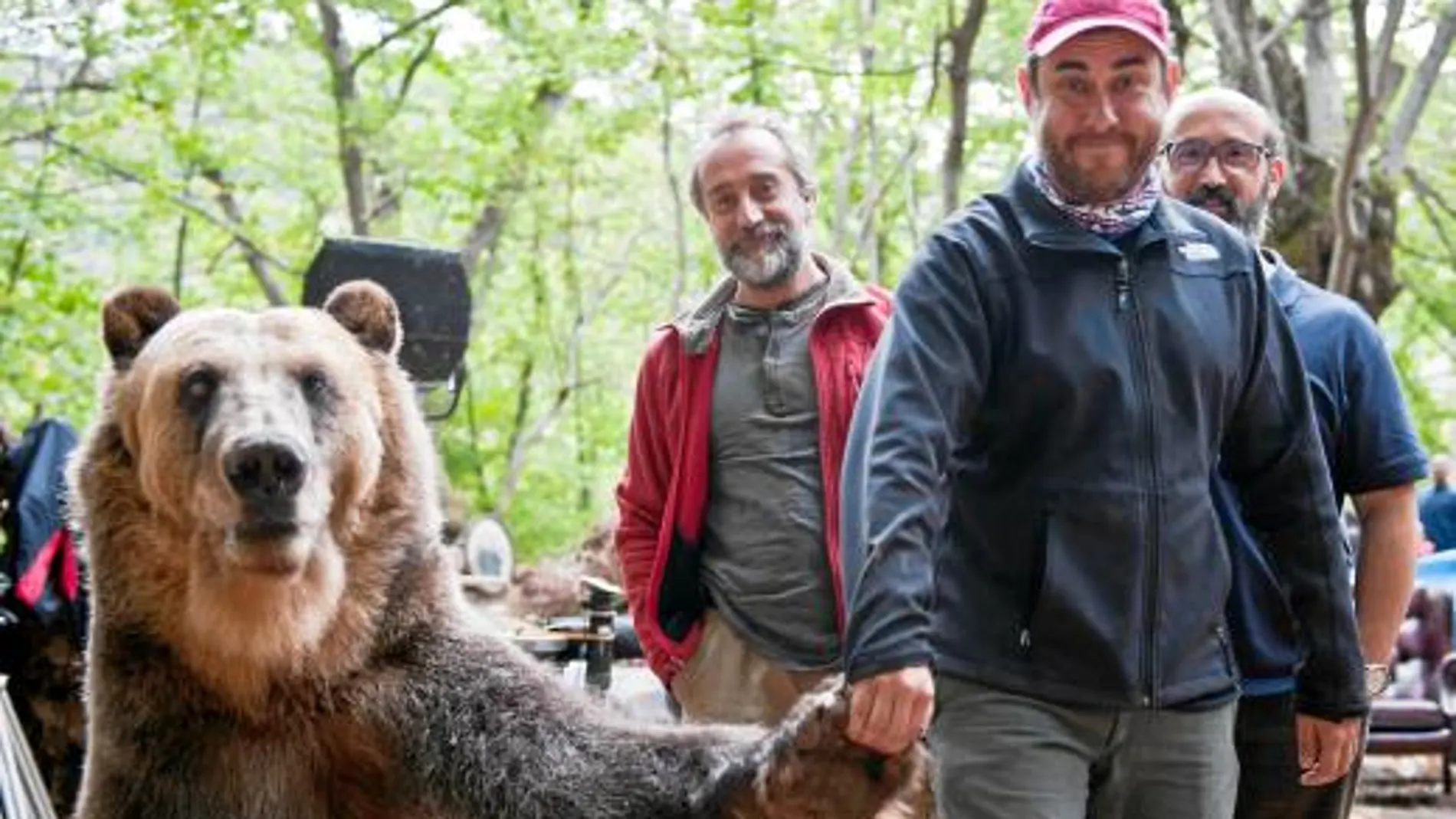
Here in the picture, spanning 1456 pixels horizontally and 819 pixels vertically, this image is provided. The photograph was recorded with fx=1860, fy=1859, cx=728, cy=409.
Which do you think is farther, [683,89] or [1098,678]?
[683,89]

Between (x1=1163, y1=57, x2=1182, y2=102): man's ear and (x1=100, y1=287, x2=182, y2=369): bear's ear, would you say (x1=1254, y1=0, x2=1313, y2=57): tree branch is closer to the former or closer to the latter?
(x1=1163, y1=57, x2=1182, y2=102): man's ear

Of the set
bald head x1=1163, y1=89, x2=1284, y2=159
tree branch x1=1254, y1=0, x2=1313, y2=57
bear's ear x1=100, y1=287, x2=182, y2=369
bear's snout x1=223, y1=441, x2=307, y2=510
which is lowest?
bear's snout x1=223, y1=441, x2=307, y2=510

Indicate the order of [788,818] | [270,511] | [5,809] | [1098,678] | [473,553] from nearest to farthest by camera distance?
[788,818] → [270,511] → [1098,678] → [5,809] → [473,553]

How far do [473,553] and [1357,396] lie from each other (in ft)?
37.6

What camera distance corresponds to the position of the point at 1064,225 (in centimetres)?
Result: 323

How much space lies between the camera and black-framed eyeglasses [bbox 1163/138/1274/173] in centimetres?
412

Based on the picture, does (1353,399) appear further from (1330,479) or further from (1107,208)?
(1107,208)

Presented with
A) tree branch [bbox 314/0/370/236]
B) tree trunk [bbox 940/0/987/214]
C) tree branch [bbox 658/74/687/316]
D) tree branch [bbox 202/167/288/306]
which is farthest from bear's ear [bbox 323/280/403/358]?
tree branch [bbox 202/167/288/306]

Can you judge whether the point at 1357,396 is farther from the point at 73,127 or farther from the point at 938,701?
the point at 73,127

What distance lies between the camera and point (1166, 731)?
3.17 metres

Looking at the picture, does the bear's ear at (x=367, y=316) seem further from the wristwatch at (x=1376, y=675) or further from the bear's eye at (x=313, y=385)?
the wristwatch at (x=1376, y=675)

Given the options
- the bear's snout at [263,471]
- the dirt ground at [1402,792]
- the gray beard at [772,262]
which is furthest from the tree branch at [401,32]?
the bear's snout at [263,471]

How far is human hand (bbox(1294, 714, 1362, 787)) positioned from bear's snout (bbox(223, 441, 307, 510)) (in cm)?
195

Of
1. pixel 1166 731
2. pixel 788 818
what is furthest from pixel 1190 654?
pixel 788 818
